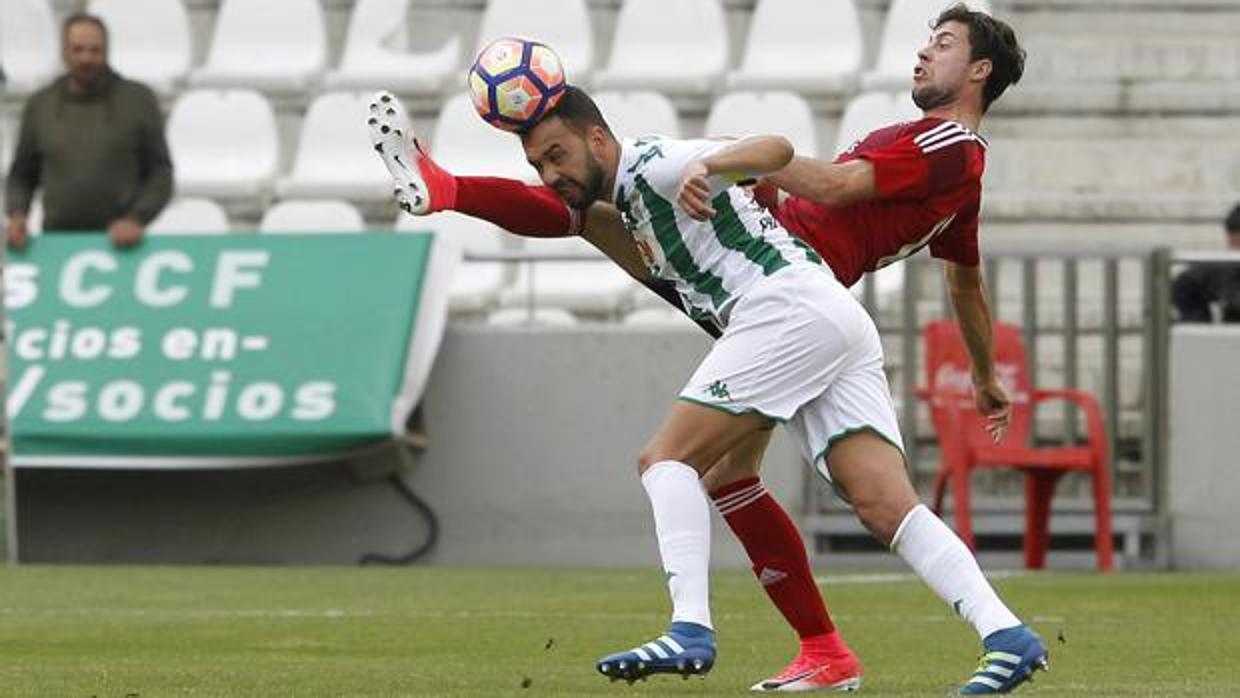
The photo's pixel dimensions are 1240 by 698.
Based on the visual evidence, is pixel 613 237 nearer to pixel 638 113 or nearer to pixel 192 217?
pixel 638 113

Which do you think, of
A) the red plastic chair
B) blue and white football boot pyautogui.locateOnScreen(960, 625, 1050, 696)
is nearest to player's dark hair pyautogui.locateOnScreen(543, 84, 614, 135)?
blue and white football boot pyautogui.locateOnScreen(960, 625, 1050, 696)

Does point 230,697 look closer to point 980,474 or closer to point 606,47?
point 980,474

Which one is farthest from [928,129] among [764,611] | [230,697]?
[764,611]

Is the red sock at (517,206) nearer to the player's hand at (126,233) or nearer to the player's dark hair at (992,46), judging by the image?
the player's dark hair at (992,46)

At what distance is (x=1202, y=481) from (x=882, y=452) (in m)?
8.14

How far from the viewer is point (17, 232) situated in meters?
15.9

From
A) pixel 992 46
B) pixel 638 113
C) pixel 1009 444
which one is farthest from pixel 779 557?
pixel 638 113

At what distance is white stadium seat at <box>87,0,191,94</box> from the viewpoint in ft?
67.6

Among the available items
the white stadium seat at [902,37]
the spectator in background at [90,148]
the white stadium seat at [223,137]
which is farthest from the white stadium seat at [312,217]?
the white stadium seat at [902,37]

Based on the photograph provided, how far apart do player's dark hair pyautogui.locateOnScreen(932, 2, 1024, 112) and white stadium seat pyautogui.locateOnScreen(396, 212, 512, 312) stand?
30.8 feet

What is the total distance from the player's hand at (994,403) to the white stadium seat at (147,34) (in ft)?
40.9

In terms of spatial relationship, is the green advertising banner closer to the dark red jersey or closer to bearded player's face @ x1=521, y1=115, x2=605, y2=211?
the dark red jersey

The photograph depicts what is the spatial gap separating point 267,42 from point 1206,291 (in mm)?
7156

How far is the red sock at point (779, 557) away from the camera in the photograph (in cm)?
846
